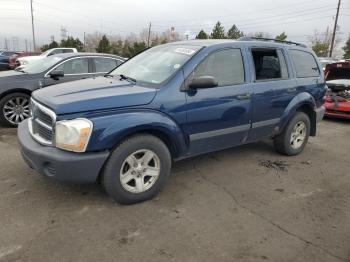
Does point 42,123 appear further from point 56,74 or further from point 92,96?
point 56,74

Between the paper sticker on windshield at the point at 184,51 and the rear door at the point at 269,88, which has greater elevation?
the paper sticker on windshield at the point at 184,51

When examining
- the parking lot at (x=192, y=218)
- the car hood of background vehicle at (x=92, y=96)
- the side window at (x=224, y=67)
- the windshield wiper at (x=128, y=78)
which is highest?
the side window at (x=224, y=67)

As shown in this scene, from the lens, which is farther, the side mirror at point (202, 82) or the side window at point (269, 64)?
the side window at point (269, 64)

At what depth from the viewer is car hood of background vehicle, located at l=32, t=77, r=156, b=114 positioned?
3.57 m

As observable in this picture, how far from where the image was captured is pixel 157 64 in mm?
4633

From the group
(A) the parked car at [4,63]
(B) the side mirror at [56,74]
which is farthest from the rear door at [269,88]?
(A) the parked car at [4,63]

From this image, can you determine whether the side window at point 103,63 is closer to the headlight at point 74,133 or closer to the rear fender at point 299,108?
the rear fender at point 299,108

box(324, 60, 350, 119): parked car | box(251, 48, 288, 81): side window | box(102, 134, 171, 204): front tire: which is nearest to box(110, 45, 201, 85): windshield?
box(102, 134, 171, 204): front tire

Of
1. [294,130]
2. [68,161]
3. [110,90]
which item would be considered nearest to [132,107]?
[110,90]

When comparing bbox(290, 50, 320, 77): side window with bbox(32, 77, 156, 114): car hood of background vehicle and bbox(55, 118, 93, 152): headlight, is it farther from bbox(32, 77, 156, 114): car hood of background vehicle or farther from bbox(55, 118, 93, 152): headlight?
bbox(55, 118, 93, 152): headlight

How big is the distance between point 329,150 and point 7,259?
5569mm

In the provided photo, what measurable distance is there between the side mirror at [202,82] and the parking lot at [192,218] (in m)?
1.27

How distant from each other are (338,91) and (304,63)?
14.5 ft

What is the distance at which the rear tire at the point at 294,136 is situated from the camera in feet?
18.9
